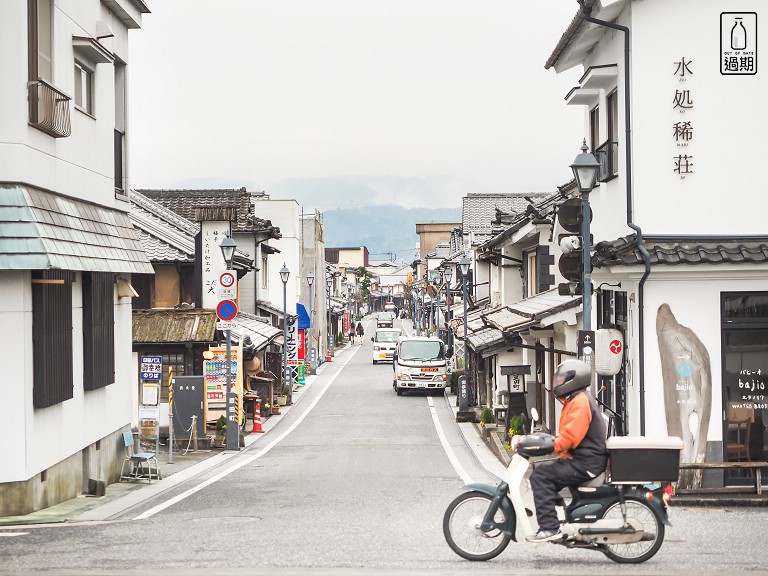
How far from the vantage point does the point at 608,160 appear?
16.5 metres

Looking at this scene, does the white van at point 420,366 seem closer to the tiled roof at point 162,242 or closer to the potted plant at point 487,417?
the tiled roof at point 162,242

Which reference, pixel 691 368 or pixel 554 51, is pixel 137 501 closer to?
pixel 691 368

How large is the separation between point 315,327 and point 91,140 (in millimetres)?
49122

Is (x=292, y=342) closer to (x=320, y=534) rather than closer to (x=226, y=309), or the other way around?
(x=226, y=309)

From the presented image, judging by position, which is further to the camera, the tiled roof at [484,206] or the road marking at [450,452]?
the tiled roof at [484,206]

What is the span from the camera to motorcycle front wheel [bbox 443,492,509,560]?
917cm

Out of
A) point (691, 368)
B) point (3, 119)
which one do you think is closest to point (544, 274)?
point (691, 368)

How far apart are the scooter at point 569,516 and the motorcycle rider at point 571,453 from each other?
11cm

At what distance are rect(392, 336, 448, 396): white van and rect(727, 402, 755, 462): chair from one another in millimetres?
27943

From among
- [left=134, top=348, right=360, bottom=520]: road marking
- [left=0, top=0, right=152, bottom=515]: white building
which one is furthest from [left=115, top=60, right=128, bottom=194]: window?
[left=134, top=348, right=360, bottom=520]: road marking

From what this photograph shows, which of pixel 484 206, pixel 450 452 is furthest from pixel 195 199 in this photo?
pixel 450 452

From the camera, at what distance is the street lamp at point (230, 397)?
79.4ft

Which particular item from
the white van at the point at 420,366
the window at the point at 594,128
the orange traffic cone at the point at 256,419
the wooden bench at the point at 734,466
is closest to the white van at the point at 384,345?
the white van at the point at 420,366

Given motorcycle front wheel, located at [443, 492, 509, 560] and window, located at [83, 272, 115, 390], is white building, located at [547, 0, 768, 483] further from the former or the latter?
window, located at [83, 272, 115, 390]
